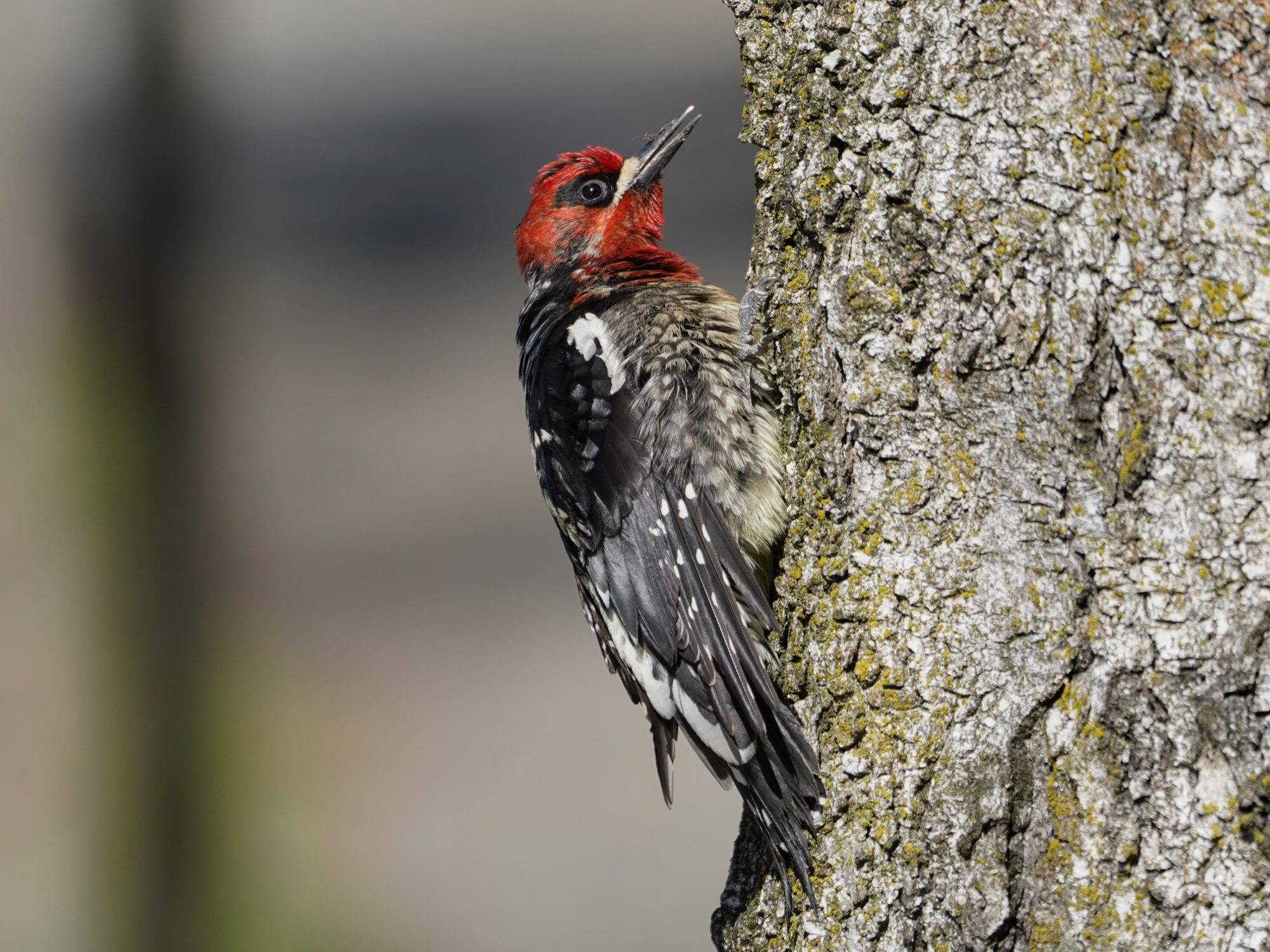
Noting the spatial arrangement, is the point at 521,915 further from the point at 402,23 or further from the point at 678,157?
the point at 402,23

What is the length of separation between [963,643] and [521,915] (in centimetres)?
360

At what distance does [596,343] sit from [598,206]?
24.7 inches

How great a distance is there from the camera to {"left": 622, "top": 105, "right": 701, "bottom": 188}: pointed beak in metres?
3.05

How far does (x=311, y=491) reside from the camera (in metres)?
6.08

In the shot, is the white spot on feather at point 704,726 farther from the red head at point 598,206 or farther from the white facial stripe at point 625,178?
the white facial stripe at point 625,178

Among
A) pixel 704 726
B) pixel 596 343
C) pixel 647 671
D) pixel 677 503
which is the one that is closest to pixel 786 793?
pixel 704 726

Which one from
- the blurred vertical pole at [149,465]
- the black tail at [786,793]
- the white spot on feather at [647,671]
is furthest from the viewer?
the blurred vertical pole at [149,465]

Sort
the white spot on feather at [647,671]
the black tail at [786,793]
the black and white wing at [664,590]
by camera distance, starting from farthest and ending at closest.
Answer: the white spot on feather at [647,671] → the black and white wing at [664,590] → the black tail at [786,793]

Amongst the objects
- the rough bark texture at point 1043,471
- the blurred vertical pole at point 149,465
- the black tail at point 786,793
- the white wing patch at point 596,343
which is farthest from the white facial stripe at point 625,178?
the black tail at point 786,793

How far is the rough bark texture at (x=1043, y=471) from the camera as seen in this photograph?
1.66 m

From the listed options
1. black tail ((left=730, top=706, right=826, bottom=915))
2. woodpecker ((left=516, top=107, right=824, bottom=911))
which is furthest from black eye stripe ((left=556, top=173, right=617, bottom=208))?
black tail ((left=730, top=706, right=826, bottom=915))

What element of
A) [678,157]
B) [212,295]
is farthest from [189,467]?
[678,157]

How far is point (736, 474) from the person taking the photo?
7.81ft

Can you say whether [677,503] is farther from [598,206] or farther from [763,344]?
[598,206]
